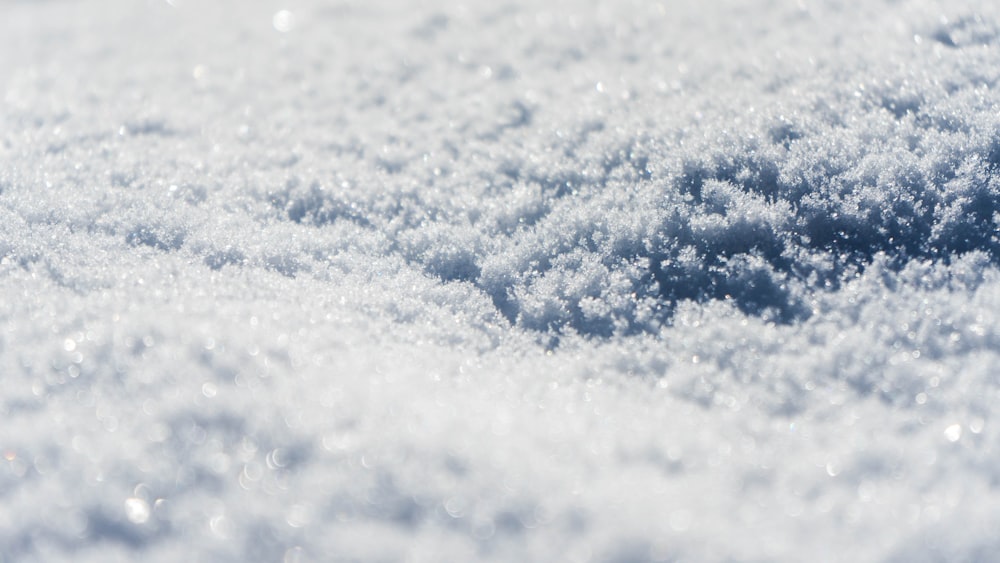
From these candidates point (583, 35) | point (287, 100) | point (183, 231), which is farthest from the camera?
point (583, 35)

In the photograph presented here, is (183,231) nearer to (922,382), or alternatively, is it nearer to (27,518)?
(27,518)

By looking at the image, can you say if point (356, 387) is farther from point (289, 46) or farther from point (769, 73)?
point (289, 46)

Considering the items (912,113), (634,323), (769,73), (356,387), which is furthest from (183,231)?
(912,113)

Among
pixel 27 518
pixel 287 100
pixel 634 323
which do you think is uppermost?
pixel 287 100

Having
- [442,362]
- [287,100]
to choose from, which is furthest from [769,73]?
[287,100]

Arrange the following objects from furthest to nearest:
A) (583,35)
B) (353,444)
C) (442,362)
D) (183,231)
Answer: (583,35), (183,231), (442,362), (353,444)

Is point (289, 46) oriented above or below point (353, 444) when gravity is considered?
above

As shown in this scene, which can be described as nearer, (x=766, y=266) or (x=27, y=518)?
(x=27, y=518)
